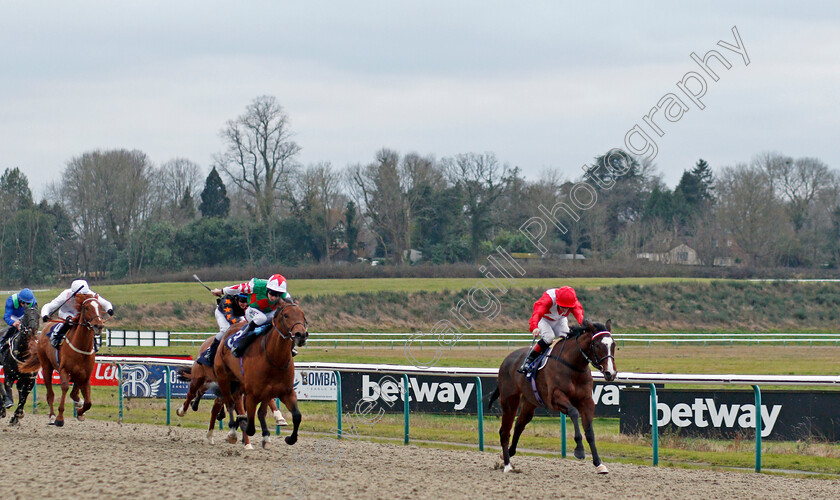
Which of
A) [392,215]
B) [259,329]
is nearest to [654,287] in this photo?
[392,215]

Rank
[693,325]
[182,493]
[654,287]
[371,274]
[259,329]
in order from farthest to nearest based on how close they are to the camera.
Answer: [371,274] → [654,287] → [693,325] → [259,329] → [182,493]

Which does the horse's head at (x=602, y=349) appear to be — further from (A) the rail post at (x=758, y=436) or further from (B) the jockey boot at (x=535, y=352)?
(A) the rail post at (x=758, y=436)

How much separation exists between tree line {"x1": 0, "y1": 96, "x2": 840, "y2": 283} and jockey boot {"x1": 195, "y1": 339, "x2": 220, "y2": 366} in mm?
43626

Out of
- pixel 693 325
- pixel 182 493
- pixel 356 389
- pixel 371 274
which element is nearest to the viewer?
pixel 182 493

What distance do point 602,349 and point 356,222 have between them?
176 ft

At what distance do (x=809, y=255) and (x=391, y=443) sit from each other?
55758 mm

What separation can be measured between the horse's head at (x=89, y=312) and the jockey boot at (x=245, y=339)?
8.63 feet

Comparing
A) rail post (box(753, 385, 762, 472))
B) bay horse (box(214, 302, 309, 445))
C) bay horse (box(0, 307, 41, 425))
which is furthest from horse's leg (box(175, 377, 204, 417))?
rail post (box(753, 385, 762, 472))

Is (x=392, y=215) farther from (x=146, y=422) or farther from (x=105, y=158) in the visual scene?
(x=146, y=422)

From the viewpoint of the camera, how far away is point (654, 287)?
44.1m

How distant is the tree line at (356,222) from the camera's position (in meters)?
58.0

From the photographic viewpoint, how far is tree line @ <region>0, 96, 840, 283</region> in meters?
58.0

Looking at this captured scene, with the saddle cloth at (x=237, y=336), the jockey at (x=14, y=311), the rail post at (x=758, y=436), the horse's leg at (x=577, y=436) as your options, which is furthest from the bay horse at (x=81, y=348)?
the rail post at (x=758, y=436)

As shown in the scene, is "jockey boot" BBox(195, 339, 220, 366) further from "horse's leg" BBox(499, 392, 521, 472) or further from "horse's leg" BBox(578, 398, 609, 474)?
"horse's leg" BBox(578, 398, 609, 474)
